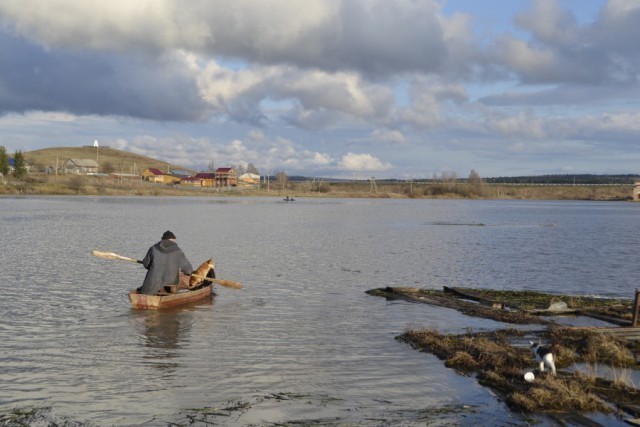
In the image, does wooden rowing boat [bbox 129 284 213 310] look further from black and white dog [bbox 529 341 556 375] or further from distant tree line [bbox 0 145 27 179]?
distant tree line [bbox 0 145 27 179]

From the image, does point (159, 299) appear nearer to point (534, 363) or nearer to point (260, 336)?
point (260, 336)

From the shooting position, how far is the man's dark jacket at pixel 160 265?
2041cm

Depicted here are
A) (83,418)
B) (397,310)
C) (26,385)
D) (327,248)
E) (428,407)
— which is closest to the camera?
(83,418)

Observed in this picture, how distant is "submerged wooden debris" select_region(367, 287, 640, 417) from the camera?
1151cm

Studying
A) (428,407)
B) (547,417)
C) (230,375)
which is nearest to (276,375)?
(230,375)

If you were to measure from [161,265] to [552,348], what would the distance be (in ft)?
40.1

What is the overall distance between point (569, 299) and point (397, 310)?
7.14 meters

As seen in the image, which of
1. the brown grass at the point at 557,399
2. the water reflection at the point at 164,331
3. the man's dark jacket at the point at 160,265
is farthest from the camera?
the man's dark jacket at the point at 160,265

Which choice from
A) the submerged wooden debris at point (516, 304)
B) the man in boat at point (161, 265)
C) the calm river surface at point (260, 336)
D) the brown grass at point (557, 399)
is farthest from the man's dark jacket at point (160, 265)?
the brown grass at point (557, 399)

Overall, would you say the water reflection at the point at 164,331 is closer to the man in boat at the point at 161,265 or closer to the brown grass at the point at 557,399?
the man in boat at the point at 161,265

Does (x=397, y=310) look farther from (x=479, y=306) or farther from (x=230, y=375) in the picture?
(x=230, y=375)

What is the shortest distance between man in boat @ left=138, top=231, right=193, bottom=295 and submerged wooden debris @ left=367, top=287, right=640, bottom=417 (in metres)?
8.10

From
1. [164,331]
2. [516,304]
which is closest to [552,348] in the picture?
[516,304]

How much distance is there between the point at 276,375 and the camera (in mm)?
13664
